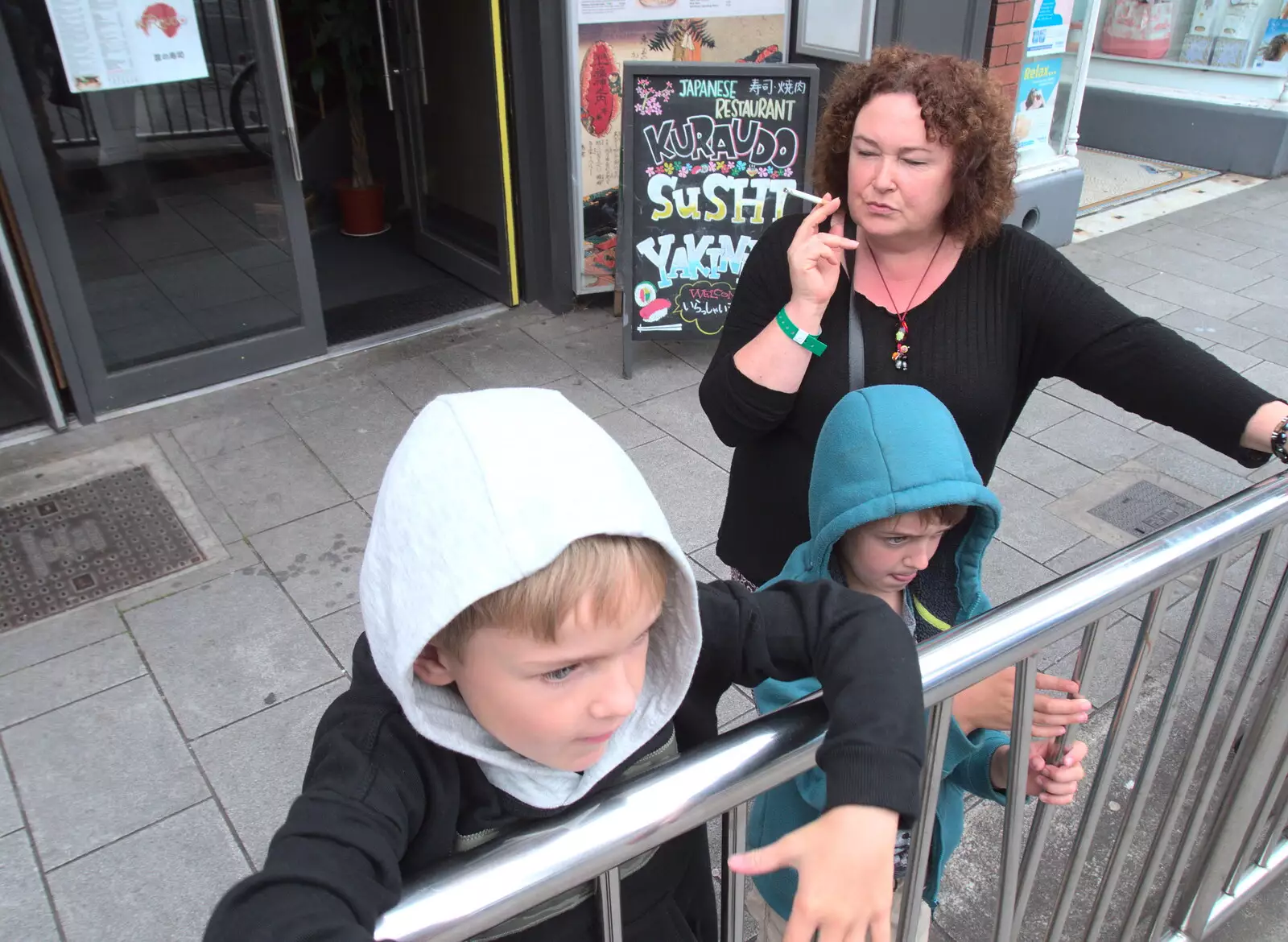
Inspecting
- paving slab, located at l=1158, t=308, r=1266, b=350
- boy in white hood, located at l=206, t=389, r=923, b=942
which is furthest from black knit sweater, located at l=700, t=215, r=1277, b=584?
paving slab, located at l=1158, t=308, r=1266, b=350

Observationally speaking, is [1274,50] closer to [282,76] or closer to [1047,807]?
[282,76]

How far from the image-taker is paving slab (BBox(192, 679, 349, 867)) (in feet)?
8.66

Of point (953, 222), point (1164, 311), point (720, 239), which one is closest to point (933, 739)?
point (953, 222)

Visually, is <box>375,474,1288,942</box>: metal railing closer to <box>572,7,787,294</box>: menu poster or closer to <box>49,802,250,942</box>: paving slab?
<box>49,802,250,942</box>: paving slab

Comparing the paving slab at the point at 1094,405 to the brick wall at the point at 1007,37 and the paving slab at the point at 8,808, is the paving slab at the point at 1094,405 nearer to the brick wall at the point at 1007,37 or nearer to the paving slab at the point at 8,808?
the brick wall at the point at 1007,37

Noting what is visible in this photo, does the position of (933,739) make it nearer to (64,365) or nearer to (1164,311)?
(64,365)

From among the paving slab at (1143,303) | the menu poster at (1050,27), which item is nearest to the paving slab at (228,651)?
the paving slab at (1143,303)

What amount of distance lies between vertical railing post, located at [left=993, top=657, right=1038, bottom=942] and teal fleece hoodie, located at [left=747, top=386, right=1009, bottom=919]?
0.11 m

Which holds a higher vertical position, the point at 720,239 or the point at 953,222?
the point at 953,222

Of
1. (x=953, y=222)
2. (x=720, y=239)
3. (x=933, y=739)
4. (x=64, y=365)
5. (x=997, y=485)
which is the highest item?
(x=953, y=222)

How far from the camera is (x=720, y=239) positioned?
15.9 feet

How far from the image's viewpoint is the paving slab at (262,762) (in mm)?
2641

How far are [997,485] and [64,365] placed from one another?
13.8ft

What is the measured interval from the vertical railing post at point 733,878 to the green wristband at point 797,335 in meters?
1.03
